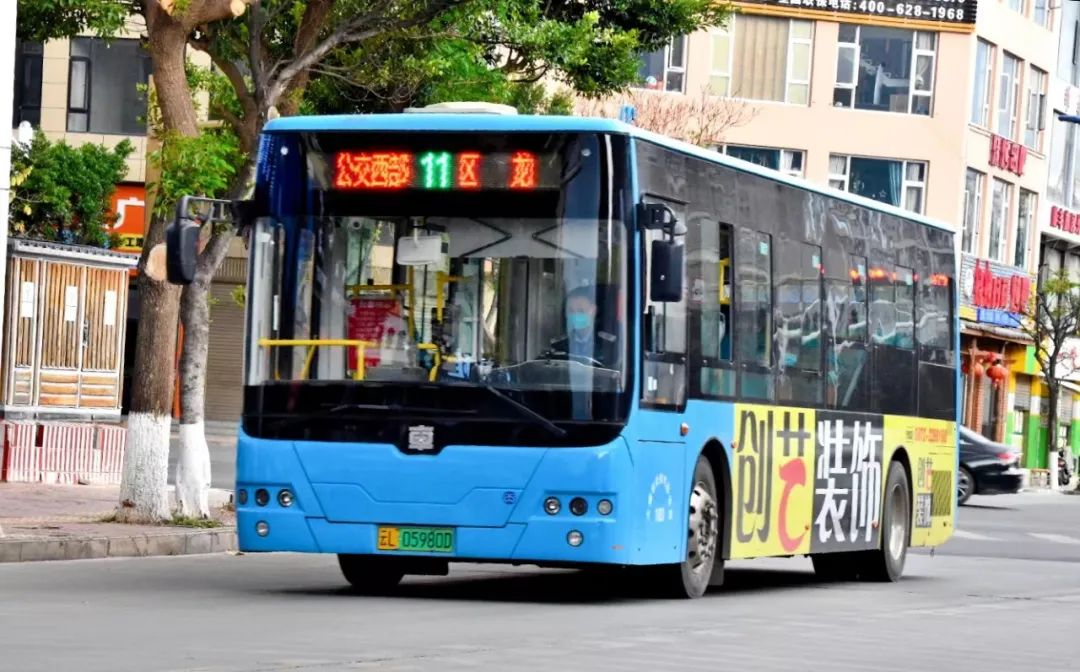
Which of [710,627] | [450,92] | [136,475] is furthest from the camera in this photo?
[450,92]

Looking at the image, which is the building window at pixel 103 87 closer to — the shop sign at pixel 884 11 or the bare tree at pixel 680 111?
the bare tree at pixel 680 111

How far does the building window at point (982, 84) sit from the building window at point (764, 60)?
4.71 meters

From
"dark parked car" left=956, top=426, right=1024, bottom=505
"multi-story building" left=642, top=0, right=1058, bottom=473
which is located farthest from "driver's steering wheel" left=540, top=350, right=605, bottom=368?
"multi-story building" left=642, top=0, right=1058, bottom=473

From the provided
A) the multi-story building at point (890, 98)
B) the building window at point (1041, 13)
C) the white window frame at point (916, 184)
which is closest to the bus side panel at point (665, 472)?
the multi-story building at point (890, 98)

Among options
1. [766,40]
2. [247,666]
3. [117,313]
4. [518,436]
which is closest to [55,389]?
[117,313]

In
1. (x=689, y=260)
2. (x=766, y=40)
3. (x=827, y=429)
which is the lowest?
(x=827, y=429)

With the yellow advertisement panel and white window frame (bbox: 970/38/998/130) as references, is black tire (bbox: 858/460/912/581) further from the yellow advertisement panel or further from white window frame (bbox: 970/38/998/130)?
white window frame (bbox: 970/38/998/130)

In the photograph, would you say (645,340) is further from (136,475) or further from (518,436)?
(136,475)

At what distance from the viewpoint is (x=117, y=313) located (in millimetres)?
33031

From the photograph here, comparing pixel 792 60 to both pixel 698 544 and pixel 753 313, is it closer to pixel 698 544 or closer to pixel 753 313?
pixel 753 313

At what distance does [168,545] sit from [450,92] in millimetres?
7126

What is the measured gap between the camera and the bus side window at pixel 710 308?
52.6ft

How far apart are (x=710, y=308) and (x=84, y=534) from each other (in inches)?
244

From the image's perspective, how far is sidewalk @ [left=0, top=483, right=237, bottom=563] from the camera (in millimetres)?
18719
